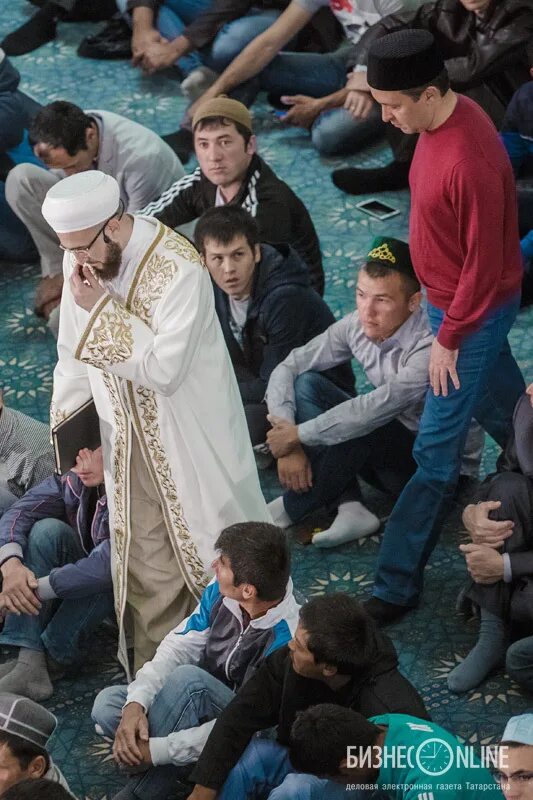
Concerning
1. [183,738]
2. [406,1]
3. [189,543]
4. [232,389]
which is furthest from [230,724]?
[406,1]

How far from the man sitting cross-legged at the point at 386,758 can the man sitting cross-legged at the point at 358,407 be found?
1156 mm

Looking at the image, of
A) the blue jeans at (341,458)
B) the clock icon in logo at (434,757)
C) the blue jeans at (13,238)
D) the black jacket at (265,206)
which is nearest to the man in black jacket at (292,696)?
the clock icon in logo at (434,757)

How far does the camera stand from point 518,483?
11.4 ft

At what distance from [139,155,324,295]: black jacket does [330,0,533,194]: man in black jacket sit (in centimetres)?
69

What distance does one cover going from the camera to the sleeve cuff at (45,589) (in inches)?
138

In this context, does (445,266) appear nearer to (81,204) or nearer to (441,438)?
(441,438)

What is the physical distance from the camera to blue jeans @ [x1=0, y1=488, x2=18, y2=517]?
12.6ft

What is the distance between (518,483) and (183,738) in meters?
1.04

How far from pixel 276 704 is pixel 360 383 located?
66.3 inches

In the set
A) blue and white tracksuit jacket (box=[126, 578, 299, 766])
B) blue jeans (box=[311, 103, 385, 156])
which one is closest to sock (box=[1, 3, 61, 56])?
blue jeans (box=[311, 103, 385, 156])

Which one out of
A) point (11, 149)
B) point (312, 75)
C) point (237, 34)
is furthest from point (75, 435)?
point (237, 34)

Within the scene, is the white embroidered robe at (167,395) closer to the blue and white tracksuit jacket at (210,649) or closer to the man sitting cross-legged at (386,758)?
the blue and white tracksuit jacket at (210,649)

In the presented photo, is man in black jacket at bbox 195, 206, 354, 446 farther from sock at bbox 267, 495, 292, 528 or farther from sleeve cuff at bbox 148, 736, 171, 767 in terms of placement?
sleeve cuff at bbox 148, 736, 171, 767

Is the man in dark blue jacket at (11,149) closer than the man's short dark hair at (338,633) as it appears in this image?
No
